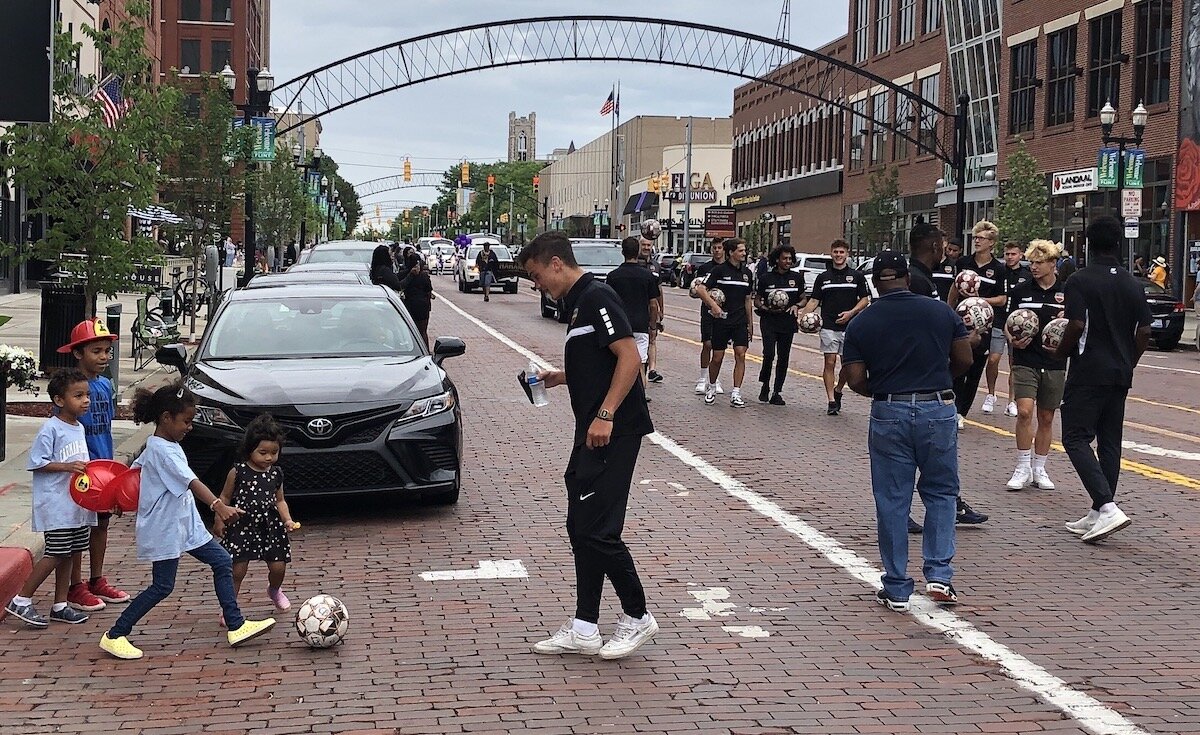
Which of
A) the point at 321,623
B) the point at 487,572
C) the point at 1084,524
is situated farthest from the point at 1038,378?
the point at 321,623

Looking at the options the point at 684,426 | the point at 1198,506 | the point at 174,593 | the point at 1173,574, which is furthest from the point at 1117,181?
the point at 174,593

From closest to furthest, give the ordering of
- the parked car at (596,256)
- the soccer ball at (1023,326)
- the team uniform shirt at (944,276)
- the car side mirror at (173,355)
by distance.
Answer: the car side mirror at (173,355)
the soccer ball at (1023,326)
the team uniform shirt at (944,276)
the parked car at (596,256)

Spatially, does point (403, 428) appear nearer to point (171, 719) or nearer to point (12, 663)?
point (12, 663)

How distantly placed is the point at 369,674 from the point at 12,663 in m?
1.65

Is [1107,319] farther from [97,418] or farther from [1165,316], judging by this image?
[1165,316]

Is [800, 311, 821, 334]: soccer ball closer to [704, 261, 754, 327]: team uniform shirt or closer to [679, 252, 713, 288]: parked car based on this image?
[704, 261, 754, 327]: team uniform shirt

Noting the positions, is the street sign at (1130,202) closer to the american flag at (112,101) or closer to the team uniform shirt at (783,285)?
the team uniform shirt at (783,285)

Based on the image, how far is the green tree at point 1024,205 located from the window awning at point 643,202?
6185cm

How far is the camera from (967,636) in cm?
681

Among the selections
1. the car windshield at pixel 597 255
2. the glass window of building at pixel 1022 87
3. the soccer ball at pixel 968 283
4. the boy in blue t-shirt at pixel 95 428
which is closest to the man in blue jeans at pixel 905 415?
the boy in blue t-shirt at pixel 95 428

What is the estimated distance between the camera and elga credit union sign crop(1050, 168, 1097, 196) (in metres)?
43.1

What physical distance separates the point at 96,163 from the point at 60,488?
27.8ft

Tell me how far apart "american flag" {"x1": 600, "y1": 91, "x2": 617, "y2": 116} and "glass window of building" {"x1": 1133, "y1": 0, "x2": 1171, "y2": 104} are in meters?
53.3

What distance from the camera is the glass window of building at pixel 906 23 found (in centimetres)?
6188
